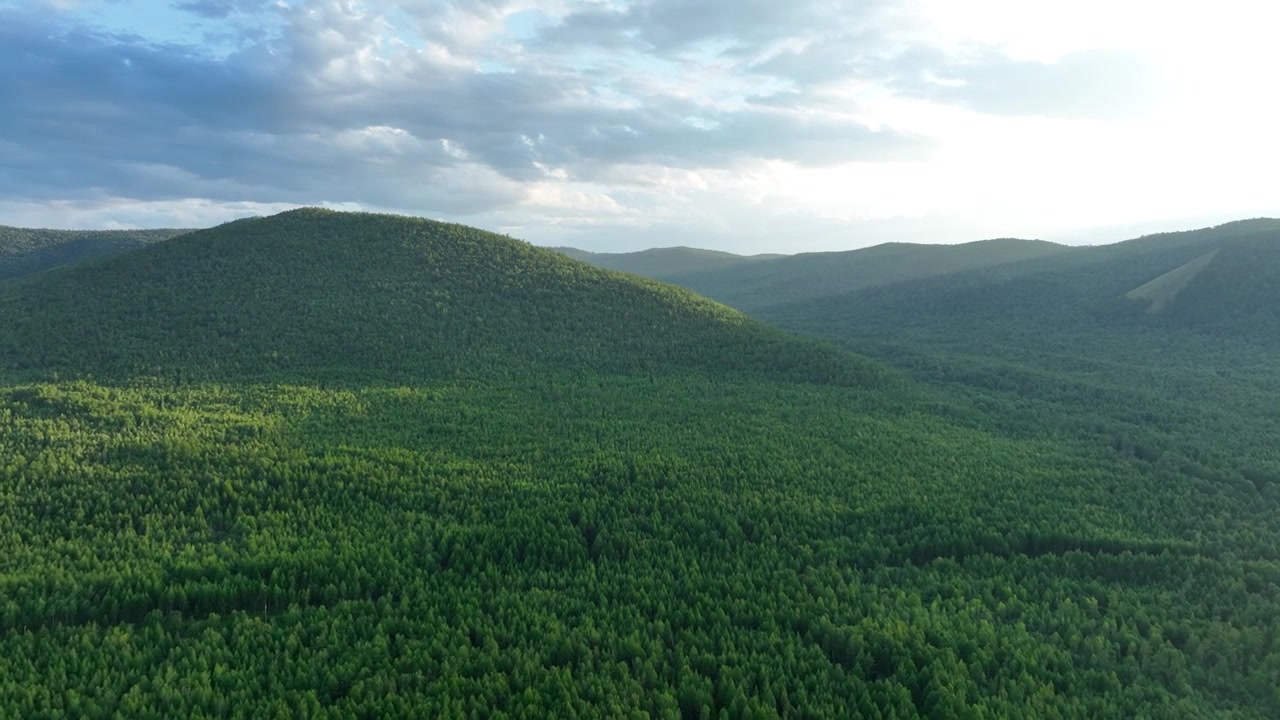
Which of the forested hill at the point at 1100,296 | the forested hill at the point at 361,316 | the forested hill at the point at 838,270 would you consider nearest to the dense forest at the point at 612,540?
the forested hill at the point at 361,316

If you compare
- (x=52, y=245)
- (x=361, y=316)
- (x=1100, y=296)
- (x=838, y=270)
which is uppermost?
(x=52, y=245)

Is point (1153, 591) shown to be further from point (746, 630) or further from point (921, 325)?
point (921, 325)

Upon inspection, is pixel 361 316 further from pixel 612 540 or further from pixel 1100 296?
pixel 1100 296

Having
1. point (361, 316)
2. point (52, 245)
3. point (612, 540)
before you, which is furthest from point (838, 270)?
point (612, 540)

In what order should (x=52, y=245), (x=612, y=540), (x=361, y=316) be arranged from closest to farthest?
(x=612, y=540) < (x=361, y=316) < (x=52, y=245)

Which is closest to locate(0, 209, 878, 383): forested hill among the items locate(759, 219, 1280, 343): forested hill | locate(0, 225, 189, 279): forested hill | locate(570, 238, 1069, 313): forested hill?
locate(759, 219, 1280, 343): forested hill

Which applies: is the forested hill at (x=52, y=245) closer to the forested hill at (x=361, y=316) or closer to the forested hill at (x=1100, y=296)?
the forested hill at (x=361, y=316)

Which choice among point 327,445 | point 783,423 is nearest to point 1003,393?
point 783,423
